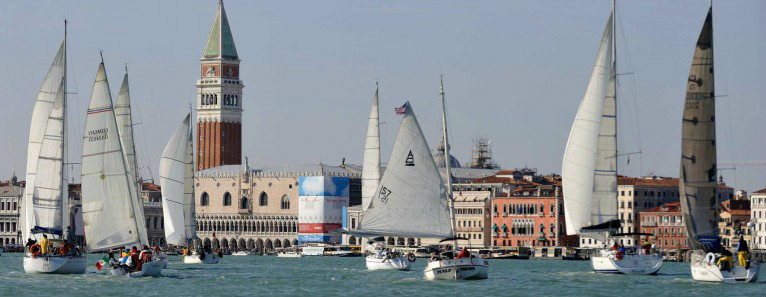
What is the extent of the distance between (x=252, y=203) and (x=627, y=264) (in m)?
103

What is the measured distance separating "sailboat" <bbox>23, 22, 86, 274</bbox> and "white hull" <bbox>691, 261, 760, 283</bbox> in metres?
19.4

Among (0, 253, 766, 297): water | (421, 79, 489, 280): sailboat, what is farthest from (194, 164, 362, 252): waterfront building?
(421, 79, 489, 280): sailboat

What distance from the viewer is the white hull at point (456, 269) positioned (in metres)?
59.6

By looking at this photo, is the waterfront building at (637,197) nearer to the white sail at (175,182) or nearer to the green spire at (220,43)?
the green spire at (220,43)

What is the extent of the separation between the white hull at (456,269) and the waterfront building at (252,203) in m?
99.5

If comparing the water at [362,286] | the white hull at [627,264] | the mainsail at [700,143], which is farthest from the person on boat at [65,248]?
the mainsail at [700,143]

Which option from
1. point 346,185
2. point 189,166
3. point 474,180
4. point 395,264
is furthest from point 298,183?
point 395,264

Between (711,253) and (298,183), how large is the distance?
349 feet

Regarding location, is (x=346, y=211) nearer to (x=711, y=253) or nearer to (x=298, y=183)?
(x=298, y=183)

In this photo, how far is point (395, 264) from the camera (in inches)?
2916

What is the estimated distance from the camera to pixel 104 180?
5944 centimetres

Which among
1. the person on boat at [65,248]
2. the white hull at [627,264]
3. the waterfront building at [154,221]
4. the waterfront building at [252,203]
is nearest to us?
the person on boat at [65,248]

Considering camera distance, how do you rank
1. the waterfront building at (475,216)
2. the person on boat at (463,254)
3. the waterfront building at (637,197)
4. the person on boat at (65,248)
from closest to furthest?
→ the person on boat at (65,248), the person on boat at (463,254), the waterfront building at (637,197), the waterfront building at (475,216)

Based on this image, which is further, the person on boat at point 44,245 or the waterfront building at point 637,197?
the waterfront building at point 637,197
